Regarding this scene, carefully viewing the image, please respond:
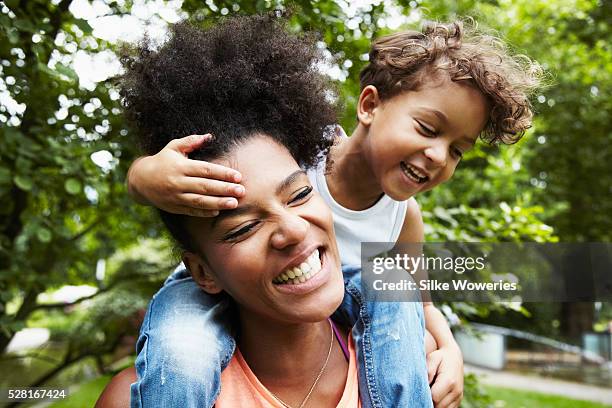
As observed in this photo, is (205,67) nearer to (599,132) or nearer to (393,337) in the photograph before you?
(393,337)

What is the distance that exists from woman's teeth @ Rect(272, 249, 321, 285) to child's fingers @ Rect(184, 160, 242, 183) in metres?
0.24

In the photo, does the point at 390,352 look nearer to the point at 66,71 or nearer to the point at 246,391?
the point at 246,391

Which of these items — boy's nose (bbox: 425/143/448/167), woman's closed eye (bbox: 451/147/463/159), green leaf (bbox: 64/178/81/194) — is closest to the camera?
boy's nose (bbox: 425/143/448/167)

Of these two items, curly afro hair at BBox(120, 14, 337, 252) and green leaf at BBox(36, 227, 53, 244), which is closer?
curly afro hair at BBox(120, 14, 337, 252)

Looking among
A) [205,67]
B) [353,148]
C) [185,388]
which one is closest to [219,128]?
[205,67]

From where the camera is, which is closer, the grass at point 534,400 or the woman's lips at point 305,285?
the woman's lips at point 305,285

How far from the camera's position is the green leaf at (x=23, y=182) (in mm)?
2246

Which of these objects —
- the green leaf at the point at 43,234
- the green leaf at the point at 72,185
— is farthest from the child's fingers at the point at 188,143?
the green leaf at the point at 43,234

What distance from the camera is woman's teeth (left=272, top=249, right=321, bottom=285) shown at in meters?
1.41

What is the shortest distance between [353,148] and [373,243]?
333mm

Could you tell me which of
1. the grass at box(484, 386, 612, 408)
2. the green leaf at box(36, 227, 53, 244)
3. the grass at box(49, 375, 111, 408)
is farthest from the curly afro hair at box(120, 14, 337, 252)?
the grass at box(484, 386, 612, 408)

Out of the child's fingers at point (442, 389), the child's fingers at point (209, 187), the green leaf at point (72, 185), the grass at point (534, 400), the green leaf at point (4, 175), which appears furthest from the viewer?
the grass at point (534, 400)

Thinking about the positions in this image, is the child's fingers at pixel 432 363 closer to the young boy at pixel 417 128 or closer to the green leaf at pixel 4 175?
the young boy at pixel 417 128

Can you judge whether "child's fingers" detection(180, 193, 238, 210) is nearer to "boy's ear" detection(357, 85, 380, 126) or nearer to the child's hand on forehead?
the child's hand on forehead
